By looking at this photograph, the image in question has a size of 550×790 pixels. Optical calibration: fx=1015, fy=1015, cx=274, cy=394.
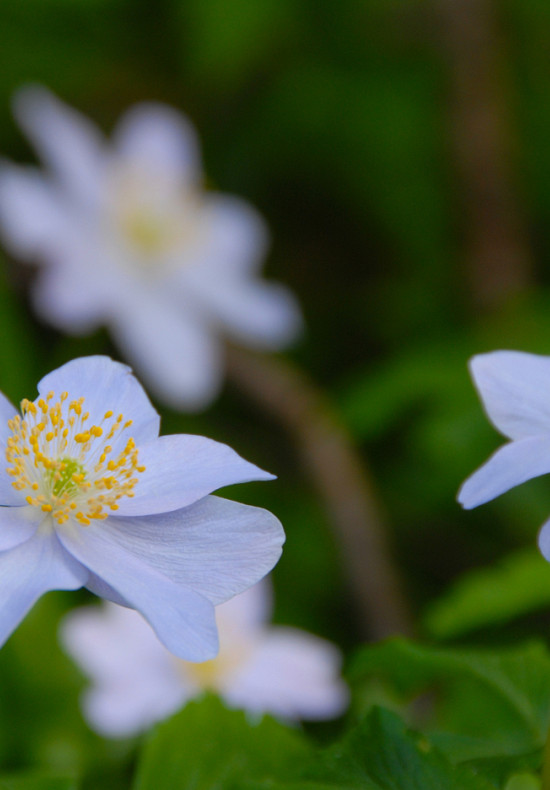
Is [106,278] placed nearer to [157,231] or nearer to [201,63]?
[157,231]

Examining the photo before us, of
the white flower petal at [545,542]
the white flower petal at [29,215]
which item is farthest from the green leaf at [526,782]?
the white flower petal at [29,215]

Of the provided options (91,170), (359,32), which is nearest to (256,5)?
(359,32)

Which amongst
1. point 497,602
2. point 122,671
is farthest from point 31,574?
point 122,671

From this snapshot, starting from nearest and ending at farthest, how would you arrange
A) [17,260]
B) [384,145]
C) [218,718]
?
[218,718]
[17,260]
[384,145]

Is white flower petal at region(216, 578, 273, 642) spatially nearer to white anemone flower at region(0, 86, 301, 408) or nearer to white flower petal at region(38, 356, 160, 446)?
white anemone flower at region(0, 86, 301, 408)

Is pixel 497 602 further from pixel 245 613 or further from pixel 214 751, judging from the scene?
A: pixel 245 613

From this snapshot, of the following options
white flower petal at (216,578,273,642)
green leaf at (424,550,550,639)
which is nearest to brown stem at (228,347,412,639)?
white flower petal at (216,578,273,642)
